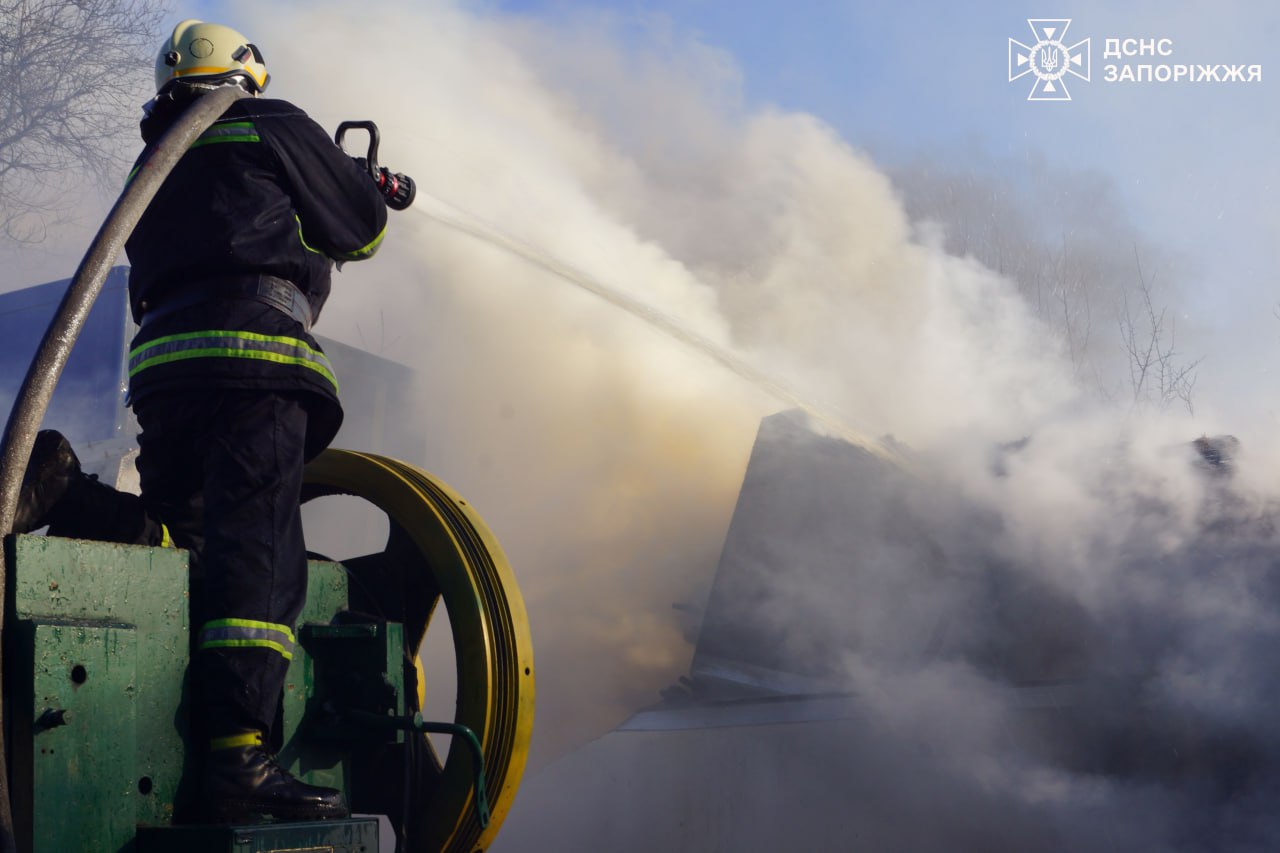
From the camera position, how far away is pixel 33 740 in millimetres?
2215

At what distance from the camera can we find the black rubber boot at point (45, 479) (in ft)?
8.98

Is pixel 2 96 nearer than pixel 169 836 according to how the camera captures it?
No

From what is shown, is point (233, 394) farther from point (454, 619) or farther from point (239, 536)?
point (454, 619)

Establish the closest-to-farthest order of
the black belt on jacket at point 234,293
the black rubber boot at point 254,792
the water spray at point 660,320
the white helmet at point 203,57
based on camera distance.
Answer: the black rubber boot at point 254,792, the black belt on jacket at point 234,293, the white helmet at point 203,57, the water spray at point 660,320

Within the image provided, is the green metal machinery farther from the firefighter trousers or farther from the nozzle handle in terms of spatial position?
the nozzle handle

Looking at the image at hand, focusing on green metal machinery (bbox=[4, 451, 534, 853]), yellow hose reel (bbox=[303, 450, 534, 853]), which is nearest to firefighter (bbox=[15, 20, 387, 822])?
green metal machinery (bbox=[4, 451, 534, 853])

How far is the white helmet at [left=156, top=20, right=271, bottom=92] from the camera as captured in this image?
312cm

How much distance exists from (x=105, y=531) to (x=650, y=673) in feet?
21.1

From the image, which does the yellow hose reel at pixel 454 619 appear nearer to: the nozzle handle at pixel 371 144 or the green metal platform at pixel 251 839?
the green metal platform at pixel 251 839

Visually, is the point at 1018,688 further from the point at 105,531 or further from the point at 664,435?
the point at 664,435

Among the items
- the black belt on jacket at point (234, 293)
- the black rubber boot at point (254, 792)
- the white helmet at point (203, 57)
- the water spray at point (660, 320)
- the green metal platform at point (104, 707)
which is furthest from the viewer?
the water spray at point (660, 320)

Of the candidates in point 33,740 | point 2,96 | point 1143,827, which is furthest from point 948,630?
point 2,96

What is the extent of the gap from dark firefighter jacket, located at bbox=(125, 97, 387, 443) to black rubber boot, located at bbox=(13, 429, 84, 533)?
198mm

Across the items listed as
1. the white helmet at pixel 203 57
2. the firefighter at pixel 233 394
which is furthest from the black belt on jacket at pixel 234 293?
the white helmet at pixel 203 57
